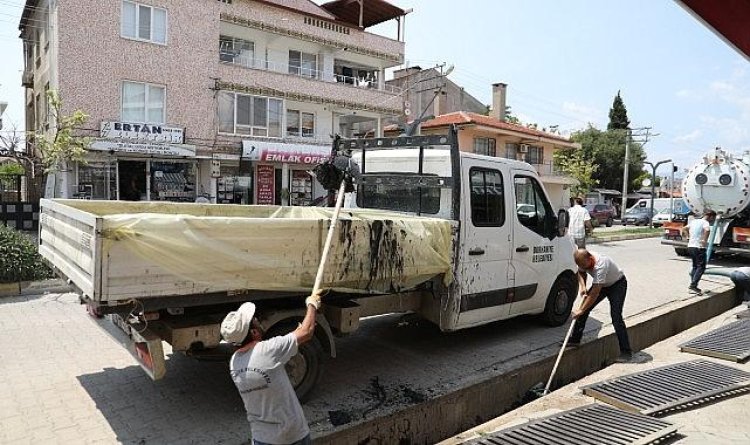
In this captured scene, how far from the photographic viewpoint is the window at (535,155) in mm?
36375

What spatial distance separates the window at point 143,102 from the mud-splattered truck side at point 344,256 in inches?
569

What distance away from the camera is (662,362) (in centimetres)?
609

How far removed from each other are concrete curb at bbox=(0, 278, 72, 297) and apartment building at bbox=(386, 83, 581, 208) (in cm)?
2210

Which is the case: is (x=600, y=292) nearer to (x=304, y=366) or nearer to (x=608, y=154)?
(x=304, y=366)

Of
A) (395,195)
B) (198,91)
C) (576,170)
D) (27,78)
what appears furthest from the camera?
(576,170)

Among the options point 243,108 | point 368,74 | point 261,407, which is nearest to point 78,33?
point 243,108

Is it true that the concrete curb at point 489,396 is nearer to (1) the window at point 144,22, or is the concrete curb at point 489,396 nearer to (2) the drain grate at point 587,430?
(2) the drain grate at point 587,430

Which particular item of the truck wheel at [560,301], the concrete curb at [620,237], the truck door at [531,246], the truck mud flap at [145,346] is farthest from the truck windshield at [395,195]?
Answer: the concrete curb at [620,237]

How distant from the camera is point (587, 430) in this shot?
14.0ft

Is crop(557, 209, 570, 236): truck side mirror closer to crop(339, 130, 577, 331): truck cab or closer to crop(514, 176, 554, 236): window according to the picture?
crop(339, 130, 577, 331): truck cab

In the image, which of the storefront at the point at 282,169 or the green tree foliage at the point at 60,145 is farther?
the storefront at the point at 282,169

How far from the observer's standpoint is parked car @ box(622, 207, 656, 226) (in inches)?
1435

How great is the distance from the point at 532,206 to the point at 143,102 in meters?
16.4

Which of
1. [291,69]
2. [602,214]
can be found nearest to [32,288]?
[291,69]
